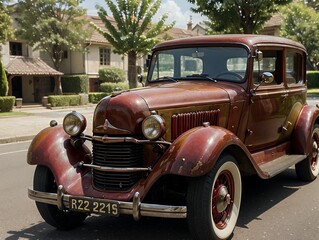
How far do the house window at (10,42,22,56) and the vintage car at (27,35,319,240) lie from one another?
30.0 m

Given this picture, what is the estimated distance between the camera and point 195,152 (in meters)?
3.72

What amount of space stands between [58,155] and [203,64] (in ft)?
7.24

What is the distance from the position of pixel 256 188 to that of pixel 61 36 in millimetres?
27977

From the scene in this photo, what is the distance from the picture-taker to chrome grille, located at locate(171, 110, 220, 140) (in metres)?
4.30

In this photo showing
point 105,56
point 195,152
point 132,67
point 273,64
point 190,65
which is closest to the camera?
point 195,152

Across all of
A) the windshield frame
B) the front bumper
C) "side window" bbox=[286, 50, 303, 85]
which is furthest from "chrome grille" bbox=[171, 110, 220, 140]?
"side window" bbox=[286, 50, 303, 85]

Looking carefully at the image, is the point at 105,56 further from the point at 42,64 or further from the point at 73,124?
the point at 73,124

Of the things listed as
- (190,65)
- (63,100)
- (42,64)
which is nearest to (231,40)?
(190,65)

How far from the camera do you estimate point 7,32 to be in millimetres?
23719

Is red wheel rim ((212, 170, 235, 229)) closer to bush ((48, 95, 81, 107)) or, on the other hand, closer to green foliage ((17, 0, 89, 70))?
bush ((48, 95, 81, 107))

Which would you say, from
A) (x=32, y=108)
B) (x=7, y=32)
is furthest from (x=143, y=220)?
(x=32, y=108)

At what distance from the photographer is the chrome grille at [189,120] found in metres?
4.30

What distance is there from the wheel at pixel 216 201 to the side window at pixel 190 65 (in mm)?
1632

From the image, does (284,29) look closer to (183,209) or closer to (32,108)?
(32,108)
